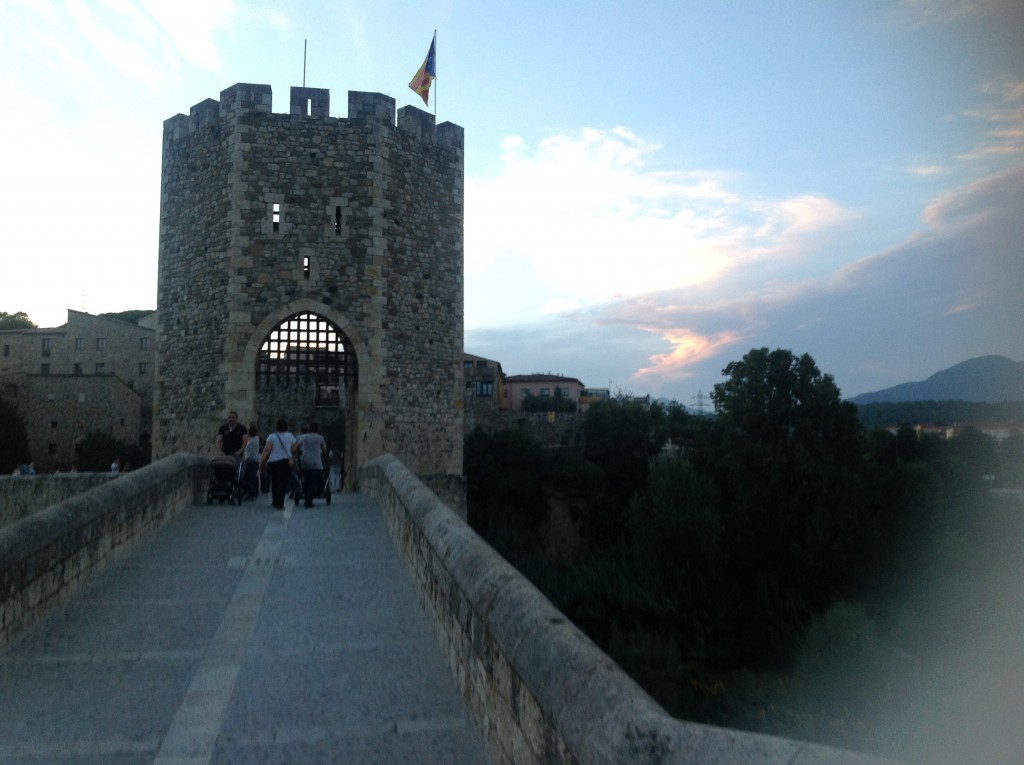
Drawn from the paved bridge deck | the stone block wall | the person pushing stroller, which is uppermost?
the person pushing stroller

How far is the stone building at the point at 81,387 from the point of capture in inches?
1495

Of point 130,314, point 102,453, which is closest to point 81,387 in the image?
point 102,453

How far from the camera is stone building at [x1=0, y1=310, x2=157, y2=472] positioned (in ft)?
125

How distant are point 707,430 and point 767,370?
324cm

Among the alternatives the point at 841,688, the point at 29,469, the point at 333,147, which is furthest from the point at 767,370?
the point at 29,469

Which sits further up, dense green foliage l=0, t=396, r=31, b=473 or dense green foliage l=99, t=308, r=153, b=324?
dense green foliage l=99, t=308, r=153, b=324

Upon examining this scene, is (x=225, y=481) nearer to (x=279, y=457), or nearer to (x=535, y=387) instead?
(x=279, y=457)

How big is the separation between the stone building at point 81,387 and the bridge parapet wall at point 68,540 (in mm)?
27145

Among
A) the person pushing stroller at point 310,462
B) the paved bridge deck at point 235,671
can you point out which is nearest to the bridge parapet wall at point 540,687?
the paved bridge deck at point 235,671

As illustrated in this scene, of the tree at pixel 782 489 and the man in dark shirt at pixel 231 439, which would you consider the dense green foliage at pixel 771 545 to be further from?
the man in dark shirt at pixel 231 439

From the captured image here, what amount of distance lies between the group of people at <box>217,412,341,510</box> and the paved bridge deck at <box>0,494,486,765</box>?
2882mm

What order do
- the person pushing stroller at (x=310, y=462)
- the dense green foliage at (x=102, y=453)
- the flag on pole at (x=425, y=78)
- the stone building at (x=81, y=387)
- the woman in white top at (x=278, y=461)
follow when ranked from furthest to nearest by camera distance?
the stone building at (x=81, y=387) < the dense green foliage at (x=102, y=453) < the flag on pole at (x=425, y=78) < the person pushing stroller at (x=310, y=462) < the woman in white top at (x=278, y=461)

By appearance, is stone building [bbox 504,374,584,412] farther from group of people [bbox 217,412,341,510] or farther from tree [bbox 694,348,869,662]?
group of people [bbox 217,412,341,510]

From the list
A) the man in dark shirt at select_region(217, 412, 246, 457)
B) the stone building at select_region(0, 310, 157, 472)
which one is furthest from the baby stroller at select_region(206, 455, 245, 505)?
the stone building at select_region(0, 310, 157, 472)
